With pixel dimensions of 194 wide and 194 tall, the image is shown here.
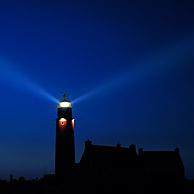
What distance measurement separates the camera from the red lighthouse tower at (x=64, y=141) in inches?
2383

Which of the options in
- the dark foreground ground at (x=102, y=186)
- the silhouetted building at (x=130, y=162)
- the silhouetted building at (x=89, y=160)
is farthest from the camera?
the silhouetted building at (x=130, y=162)

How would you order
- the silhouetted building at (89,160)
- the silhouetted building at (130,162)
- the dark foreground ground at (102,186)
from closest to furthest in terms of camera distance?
the dark foreground ground at (102,186) → the silhouetted building at (89,160) → the silhouetted building at (130,162)

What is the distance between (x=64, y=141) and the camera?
6097cm

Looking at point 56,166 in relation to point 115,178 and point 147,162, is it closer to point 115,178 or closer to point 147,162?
point 115,178

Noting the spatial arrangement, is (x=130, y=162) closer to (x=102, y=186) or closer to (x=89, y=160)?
(x=89, y=160)

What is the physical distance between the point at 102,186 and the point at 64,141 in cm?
1226

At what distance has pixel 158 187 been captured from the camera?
166 feet

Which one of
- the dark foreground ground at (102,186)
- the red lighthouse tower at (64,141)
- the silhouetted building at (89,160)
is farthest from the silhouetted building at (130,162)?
the dark foreground ground at (102,186)

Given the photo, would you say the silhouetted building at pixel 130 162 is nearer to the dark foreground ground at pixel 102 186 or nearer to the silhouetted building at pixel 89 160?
the silhouetted building at pixel 89 160

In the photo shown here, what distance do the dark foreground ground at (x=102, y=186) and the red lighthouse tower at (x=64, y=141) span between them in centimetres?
429

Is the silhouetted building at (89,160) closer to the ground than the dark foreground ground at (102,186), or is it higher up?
higher up

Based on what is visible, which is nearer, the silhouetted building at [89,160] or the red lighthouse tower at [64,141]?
the silhouetted building at [89,160]

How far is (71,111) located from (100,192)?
16448 mm

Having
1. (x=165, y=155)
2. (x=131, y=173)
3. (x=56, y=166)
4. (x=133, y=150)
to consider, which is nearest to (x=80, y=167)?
(x=56, y=166)
